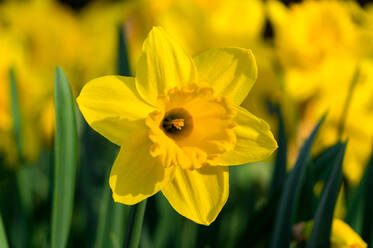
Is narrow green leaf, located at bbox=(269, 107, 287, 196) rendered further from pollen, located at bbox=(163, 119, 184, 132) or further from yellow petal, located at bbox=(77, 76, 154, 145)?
yellow petal, located at bbox=(77, 76, 154, 145)

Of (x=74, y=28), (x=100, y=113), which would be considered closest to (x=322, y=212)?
(x=100, y=113)

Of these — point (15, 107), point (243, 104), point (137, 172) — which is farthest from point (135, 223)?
point (243, 104)

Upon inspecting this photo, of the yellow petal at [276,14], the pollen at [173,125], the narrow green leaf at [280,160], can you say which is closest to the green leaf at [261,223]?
the narrow green leaf at [280,160]

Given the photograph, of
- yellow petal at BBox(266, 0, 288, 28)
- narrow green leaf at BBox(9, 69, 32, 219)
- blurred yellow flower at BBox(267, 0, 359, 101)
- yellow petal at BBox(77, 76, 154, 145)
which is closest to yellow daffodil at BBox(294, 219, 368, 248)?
yellow petal at BBox(77, 76, 154, 145)

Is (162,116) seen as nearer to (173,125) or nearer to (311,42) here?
(173,125)

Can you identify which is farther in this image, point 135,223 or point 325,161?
point 325,161

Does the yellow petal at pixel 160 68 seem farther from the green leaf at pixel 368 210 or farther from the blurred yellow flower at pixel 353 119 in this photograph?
the blurred yellow flower at pixel 353 119

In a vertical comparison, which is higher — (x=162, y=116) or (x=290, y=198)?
(x=162, y=116)
